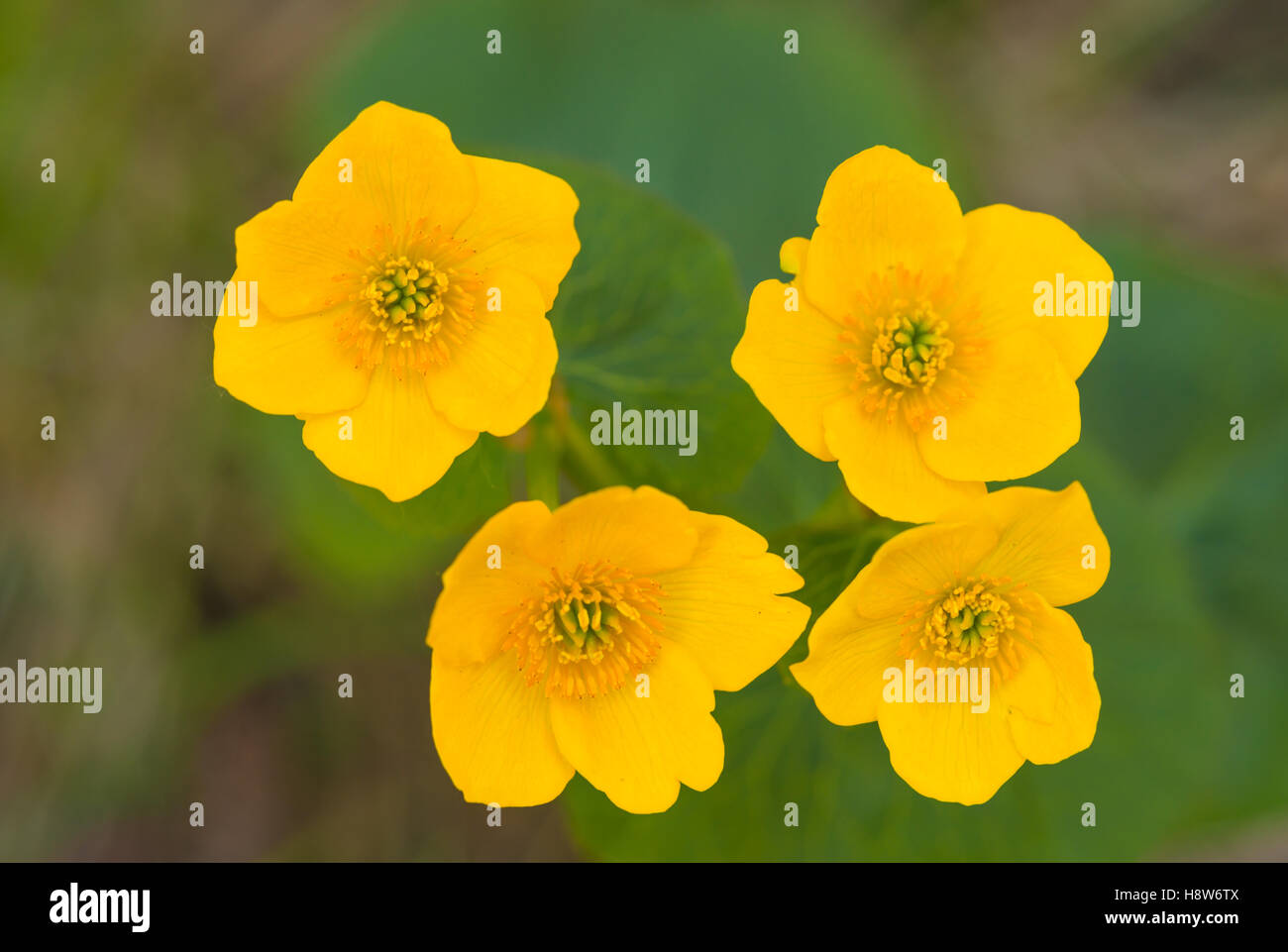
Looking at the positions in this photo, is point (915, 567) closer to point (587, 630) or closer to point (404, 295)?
point (587, 630)

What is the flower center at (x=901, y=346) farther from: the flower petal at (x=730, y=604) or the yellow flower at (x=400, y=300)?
the yellow flower at (x=400, y=300)

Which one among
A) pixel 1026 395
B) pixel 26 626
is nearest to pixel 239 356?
pixel 1026 395

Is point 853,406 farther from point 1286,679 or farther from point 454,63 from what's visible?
point 1286,679

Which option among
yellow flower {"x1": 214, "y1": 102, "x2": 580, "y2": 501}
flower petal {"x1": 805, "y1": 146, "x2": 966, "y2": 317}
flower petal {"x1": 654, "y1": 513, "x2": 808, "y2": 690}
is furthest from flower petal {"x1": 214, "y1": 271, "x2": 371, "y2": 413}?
flower petal {"x1": 805, "y1": 146, "x2": 966, "y2": 317}

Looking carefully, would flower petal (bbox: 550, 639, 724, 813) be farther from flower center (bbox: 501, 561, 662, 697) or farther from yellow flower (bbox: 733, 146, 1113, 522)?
yellow flower (bbox: 733, 146, 1113, 522)

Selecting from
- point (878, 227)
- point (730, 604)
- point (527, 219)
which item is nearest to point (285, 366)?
point (527, 219)

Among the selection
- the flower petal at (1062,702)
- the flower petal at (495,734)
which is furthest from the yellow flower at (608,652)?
the flower petal at (1062,702)
